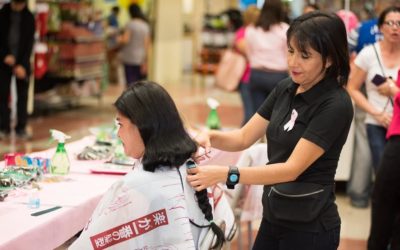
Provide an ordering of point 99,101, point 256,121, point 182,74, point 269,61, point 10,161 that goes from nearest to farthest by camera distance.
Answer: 1. point 256,121
2. point 10,161
3. point 269,61
4. point 99,101
5. point 182,74

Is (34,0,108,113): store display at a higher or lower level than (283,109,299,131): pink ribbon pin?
lower

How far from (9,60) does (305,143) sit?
644cm

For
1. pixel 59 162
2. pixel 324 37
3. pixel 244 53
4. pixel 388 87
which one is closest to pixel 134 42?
pixel 244 53

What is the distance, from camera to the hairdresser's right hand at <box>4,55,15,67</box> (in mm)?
8344

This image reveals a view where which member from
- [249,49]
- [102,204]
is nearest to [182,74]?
[249,49]

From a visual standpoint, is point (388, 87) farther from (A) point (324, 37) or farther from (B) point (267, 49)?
(B) point (267, 49)

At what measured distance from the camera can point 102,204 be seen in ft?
8.41

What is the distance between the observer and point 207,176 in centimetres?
243

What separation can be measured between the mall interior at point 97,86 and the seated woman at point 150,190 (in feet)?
1.08

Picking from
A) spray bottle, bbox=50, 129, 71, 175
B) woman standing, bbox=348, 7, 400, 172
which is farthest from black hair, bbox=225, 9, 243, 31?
spray bottle, bbox=50, 129, 71, 175

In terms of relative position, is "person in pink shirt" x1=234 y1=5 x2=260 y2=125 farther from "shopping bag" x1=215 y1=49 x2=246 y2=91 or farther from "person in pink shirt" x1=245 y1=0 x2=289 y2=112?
"person in pink shirt" x1=245 y1=0 x2=289 y2=112

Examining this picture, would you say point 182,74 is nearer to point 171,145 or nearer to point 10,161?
point 10,161

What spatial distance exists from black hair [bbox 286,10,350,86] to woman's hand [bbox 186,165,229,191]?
53 cm

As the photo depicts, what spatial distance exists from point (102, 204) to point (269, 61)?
436 cm
